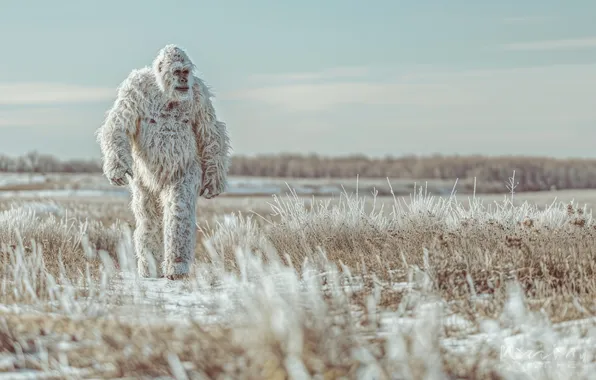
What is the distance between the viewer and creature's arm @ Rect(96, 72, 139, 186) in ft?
27.2

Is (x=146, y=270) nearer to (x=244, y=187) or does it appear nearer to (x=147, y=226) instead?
(x=147, y=226)

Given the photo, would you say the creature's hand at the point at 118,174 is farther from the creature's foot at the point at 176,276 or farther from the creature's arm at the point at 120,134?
the creature's foot at the point at 176,276

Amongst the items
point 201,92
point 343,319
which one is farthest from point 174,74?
point 343,319

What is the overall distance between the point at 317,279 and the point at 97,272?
2.77m

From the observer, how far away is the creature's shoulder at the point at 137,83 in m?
8.62

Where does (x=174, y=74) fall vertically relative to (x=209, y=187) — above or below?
above

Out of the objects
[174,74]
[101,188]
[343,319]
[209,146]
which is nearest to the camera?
[343,319]

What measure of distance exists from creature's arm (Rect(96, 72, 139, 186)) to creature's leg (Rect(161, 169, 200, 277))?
49 cm

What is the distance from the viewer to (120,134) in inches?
331

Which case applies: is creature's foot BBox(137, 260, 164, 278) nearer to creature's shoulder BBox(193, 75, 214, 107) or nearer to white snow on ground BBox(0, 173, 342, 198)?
creature's shoulder BBox(193, 75, 214, 107)

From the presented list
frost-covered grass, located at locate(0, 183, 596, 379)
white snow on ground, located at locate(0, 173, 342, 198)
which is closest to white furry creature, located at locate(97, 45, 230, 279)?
frost-covered grass, located at locate(0, 183, 596, 379)

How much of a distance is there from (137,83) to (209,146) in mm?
965

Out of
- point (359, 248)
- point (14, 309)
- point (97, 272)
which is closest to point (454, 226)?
point (359, 248)

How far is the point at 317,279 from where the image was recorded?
6.21m
